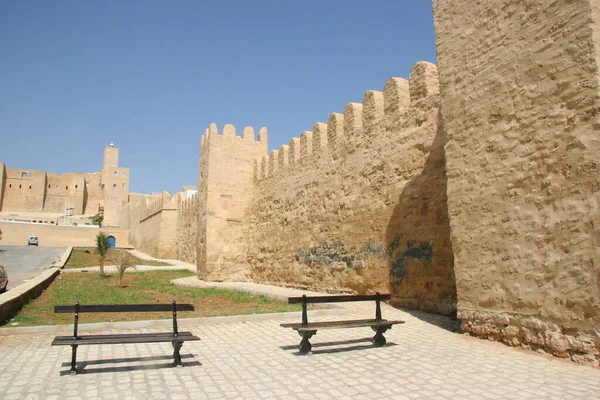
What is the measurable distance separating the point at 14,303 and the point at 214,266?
7.03m

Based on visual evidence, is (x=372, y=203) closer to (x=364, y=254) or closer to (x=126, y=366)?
(x=364, y=254)

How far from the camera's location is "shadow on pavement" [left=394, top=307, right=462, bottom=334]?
5680 millimetres

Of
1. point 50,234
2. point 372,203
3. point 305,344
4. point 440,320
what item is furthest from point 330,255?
point 50,234

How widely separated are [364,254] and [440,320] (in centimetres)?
268

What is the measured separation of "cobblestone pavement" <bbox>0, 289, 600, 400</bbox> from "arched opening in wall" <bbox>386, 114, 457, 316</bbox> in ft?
4.01

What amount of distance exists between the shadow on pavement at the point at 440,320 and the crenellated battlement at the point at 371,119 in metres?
3.07

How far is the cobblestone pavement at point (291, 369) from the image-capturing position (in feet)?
10.7

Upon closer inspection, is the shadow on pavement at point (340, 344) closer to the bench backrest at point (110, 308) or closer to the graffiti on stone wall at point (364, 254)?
the bench backrest at point (110, 308)

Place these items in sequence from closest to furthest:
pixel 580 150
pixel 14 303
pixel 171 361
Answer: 1. pixel 580 150
2. pixel 171 361
3. pixel 14 303

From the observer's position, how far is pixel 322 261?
1025 centimetres

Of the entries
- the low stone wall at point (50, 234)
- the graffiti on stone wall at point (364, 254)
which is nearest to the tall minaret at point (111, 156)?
the low stone wall at point (50, 234)

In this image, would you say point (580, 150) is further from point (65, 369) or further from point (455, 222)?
point (65, 369)

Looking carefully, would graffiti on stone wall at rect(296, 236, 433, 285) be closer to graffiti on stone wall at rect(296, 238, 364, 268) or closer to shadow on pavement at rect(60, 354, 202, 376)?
graffiti on stone wall at rect(296, 238, 364, 268)

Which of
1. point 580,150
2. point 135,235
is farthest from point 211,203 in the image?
point 135,235
